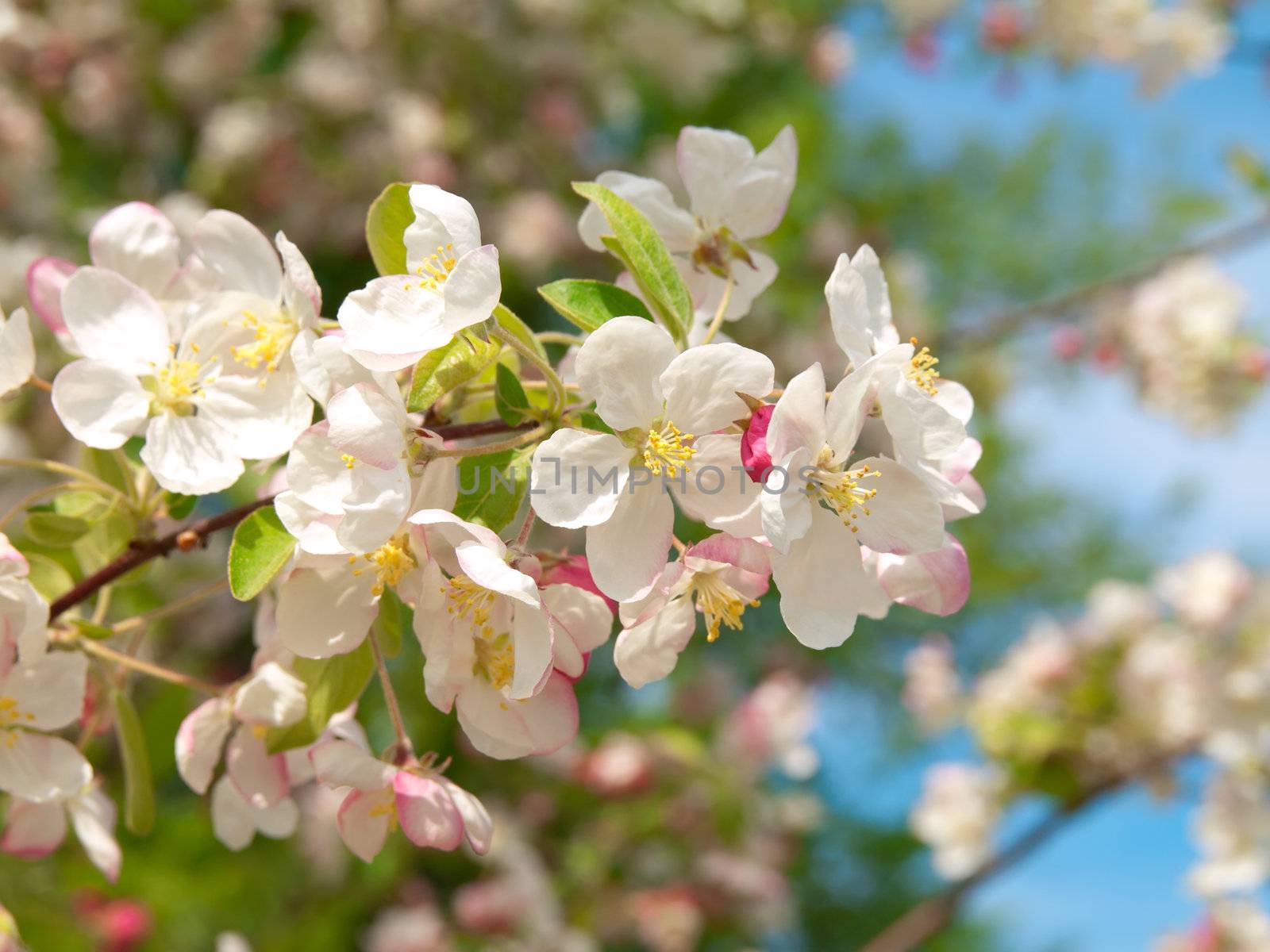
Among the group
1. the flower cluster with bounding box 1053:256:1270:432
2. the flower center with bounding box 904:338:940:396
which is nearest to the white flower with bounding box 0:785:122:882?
the flower center with bounding box 904:338:940:396

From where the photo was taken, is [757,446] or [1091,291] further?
[1091,291]

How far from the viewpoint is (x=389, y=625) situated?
2.06ft

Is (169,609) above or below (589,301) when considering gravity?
below

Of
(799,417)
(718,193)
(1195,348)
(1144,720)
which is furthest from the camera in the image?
(1195,348)

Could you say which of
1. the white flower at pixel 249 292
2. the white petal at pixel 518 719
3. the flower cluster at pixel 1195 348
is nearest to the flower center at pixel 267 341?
the white flower at pixel 249 292

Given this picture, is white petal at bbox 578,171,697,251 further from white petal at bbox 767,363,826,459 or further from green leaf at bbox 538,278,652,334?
white petal at bbox 767,363,826,459

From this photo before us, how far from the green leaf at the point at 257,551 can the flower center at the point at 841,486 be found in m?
0.26

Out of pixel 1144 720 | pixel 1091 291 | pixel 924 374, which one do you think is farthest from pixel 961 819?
pixel 924 374

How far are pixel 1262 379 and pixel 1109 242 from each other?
2614mm

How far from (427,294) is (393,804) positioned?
282 mm

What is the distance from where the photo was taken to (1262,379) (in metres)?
2.52

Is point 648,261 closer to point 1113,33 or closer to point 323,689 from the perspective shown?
point 323,689

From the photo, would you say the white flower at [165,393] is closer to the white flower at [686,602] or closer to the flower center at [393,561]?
the flower center at [393,561]

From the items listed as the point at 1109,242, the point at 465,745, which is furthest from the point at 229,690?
the point at 1109,242
